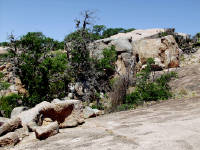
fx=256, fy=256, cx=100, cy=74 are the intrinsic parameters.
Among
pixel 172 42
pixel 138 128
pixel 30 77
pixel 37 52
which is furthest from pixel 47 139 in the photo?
pixel 172 42

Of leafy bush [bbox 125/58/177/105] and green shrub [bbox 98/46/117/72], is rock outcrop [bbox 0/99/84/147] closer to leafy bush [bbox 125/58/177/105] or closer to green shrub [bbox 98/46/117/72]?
leafy bush [bbox 125/58/177/105]

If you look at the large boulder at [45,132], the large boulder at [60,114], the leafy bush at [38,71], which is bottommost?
the large boulder at [45,132]

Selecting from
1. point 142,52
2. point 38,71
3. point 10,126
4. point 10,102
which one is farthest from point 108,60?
point 10,126

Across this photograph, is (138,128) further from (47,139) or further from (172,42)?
(172,42)

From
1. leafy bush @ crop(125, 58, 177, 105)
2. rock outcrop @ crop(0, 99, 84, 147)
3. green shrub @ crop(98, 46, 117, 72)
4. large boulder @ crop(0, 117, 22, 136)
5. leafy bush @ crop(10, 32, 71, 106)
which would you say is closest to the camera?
large boulder @ crop(0, 117, 22, 136)

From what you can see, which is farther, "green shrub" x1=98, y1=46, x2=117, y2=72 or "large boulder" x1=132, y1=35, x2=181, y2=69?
"large boulder" x1=132, y1=35, x2=181, y2=69

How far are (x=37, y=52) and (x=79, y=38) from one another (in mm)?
3589

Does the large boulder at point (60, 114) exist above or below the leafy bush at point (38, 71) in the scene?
below

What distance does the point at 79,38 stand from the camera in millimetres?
15188

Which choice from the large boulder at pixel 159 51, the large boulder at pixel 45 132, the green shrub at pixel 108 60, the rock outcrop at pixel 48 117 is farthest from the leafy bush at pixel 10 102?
the large boulder at pixel 159 51

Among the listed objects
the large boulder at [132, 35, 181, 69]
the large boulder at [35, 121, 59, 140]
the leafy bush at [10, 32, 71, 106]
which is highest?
the large boulder at [132, 35, 181, 69]

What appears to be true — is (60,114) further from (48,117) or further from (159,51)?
(159,51)

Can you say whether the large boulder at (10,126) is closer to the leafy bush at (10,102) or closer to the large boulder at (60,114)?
the large boulder at (60,114)

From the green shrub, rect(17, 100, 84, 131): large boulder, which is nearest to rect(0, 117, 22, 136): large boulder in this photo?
rect(17, 100, 84, 131): large boulder
